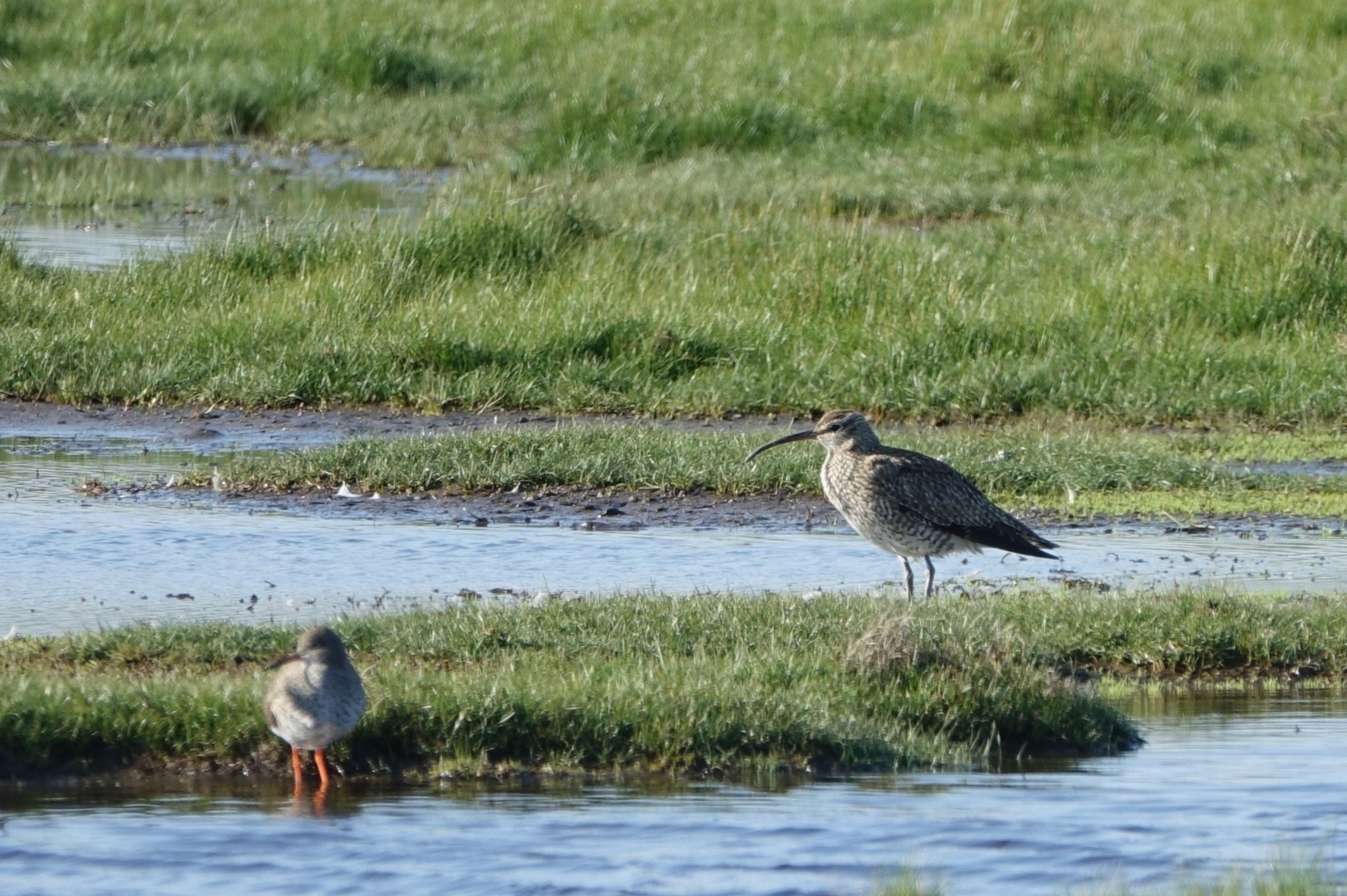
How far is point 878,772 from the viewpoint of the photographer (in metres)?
6.87

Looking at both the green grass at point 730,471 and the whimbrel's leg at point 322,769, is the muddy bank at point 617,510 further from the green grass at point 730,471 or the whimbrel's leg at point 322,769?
the whimbrel's leg at point 322,769

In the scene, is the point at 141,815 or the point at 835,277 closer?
the point at 141,815

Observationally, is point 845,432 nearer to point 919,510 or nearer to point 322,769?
point 919,510

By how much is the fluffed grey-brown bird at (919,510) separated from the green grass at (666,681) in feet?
2.26

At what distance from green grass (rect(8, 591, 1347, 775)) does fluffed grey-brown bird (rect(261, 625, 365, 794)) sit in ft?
0.99

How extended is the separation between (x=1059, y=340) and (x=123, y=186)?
39.4 ft

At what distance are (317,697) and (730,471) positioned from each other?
5.31 m

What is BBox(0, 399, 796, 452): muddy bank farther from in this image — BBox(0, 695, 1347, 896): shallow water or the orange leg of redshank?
BBox(0, 695, 1347, 896): shallow water

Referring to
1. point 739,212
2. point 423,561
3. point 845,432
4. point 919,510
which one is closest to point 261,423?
point 423,561

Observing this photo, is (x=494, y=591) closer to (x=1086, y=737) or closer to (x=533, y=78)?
(x=1086, y=737)

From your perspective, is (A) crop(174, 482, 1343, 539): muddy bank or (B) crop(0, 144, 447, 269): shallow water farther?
(B) crop(0, 144, 447, 269): shallow water

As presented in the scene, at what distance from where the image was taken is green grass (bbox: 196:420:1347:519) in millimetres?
11289

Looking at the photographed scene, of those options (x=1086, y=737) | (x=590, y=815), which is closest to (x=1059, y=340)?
(x=1086, y=737)

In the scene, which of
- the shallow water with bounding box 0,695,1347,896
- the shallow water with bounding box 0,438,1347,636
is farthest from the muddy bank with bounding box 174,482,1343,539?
the shallow water with bounding box 0,695,1347,896
